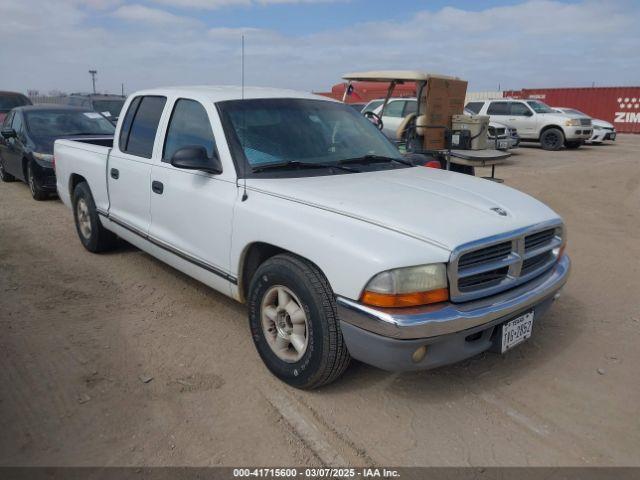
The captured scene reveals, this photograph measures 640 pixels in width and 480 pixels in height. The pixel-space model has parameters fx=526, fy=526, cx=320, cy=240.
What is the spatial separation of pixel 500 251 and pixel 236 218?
1.60 meters

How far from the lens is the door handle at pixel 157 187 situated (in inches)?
161

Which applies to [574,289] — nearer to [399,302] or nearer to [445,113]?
[399,302]

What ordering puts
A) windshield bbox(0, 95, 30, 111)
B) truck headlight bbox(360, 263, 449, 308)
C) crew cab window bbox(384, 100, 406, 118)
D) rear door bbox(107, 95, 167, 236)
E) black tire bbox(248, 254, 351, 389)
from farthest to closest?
windshield bbox(0, 95, 30, 111)
crew cab window bbox(384, 100, 406, 118)
rear door bbox(107, 95, 167, 236)
black tire bbox(248, 254, 351, 389)
truck headlight bbox(360, 263, 449, 308)

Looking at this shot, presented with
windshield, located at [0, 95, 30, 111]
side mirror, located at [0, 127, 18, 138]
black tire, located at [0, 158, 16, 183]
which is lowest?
black tire, located at [0, 158, 16, 183]

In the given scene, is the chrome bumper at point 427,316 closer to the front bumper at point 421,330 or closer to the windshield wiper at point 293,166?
the front bumper at point 421,330

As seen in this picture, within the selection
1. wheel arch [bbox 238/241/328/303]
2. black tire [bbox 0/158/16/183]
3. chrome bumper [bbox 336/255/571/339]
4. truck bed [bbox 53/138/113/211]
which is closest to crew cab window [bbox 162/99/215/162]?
wheel arch [bbox 238/241/328/303]

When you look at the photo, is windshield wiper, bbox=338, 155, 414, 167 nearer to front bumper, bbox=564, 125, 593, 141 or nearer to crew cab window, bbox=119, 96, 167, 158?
crew cab window, bbox=119, 96, 167, 158

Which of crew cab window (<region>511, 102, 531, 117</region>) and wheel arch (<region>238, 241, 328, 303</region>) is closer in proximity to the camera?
wheel arch (<region>238, 241, 328, 303</region>)

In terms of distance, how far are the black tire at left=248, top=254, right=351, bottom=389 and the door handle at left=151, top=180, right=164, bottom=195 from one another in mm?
1334

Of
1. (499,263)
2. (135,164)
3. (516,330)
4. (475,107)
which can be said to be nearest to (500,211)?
(499,263)

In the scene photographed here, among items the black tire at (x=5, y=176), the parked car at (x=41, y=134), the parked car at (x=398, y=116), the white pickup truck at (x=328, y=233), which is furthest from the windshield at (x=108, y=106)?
the white pickup truck at (x=328, y=233)

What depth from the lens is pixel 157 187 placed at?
413 cm

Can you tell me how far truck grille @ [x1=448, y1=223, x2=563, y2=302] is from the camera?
2.67 meters

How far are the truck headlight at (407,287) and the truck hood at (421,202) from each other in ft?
0.51
